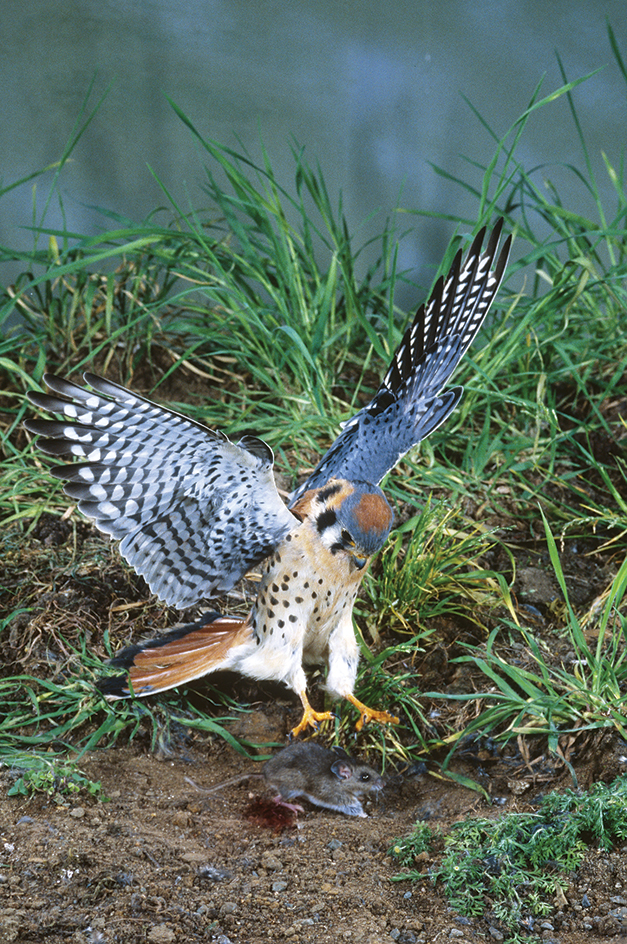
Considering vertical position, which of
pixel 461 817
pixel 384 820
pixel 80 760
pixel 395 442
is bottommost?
pixel 80 760

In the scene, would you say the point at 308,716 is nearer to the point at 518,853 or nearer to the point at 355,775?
the point at 355,775

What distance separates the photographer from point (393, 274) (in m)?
3.70

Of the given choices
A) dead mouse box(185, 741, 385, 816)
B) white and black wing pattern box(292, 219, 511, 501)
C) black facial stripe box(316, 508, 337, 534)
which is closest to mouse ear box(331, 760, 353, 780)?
dead mouse box(185, 741, 385, 816)

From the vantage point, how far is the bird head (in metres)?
2.30

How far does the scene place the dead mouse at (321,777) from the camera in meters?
2.42

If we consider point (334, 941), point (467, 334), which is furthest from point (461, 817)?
point (467, 334)

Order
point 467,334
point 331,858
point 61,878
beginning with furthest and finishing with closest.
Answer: point 467,334, point 331,858, point 61,878

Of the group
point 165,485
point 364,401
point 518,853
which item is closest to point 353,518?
point 165,485

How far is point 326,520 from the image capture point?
2.43 m

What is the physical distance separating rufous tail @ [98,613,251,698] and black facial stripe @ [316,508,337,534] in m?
0.46

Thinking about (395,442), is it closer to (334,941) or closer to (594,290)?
(334,941)

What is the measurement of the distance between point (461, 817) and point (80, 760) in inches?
44.9

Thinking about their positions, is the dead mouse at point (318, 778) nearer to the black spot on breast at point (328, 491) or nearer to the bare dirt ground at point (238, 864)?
the bare dirt ground at point (238, 864)

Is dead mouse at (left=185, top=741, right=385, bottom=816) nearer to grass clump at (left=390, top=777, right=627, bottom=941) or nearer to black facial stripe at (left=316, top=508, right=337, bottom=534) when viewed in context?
grass clump at (left=390, top=777, right=627, bottom=941)
